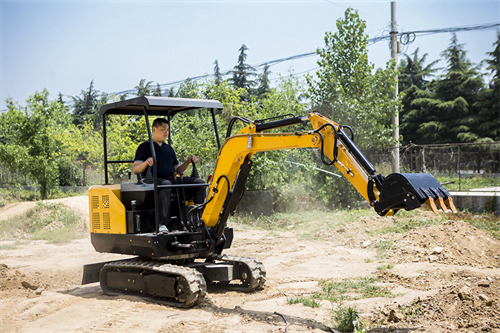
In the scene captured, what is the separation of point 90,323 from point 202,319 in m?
1.32

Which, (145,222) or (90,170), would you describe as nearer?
(145,222)

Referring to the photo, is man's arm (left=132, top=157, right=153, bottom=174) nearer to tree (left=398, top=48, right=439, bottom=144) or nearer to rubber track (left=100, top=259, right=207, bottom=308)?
rubber track (left=100, top=259, right=207, bottom=308)

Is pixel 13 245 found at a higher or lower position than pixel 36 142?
lower

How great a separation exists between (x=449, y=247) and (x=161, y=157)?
6.03 m

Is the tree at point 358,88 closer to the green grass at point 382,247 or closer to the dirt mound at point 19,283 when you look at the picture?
the green grass at point 382,247

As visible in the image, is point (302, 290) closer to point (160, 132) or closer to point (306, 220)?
point (160, 132)

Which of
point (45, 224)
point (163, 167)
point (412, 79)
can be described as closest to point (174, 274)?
point (163, 167)

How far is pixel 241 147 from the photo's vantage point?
600 centimetres

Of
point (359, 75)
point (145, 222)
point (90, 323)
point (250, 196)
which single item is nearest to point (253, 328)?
point (90, 323)

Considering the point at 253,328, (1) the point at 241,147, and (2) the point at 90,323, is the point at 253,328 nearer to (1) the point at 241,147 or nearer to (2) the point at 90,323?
(2) the point at 90,323

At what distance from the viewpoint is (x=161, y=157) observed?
651 centimetres

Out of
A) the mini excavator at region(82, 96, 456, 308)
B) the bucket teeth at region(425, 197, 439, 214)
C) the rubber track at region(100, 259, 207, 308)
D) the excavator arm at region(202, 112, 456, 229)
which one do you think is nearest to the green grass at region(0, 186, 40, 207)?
the mini excavator at region(82, 96, 456, 308)

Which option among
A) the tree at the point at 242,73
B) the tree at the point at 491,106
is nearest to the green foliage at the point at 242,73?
the tree at the point at 242,73

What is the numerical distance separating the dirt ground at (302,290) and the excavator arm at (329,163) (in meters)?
1.29
